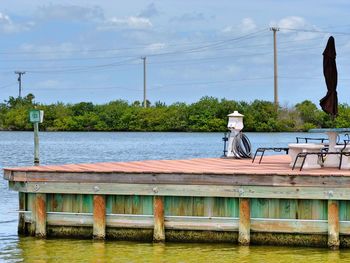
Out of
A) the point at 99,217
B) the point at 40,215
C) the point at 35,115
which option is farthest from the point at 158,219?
the point at 35,115

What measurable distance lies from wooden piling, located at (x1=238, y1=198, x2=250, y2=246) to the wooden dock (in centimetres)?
2

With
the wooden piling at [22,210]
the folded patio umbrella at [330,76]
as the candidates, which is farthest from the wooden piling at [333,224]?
the wooden piling at [22,210]

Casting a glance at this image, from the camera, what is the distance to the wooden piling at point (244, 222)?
17609mm

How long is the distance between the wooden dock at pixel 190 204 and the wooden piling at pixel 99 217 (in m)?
0.02

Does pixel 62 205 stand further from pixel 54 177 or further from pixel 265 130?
pixel 265 130

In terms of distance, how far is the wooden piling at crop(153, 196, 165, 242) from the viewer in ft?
59.2

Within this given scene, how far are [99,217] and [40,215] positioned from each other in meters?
1.25

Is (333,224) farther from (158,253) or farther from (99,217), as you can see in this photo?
(99,217)

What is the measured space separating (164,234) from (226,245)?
3.85ft

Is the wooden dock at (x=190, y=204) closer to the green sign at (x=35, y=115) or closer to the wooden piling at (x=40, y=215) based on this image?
the wooden piling at (x=40, y=215)

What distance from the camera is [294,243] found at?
17.7 metres

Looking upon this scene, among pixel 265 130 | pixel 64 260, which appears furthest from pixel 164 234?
pixel 265 130

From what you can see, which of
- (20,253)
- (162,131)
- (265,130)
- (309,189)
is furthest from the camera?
(162,131)

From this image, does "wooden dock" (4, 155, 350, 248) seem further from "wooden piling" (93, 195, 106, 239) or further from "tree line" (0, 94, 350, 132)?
"tree line" (0, 94, 350, 132)
